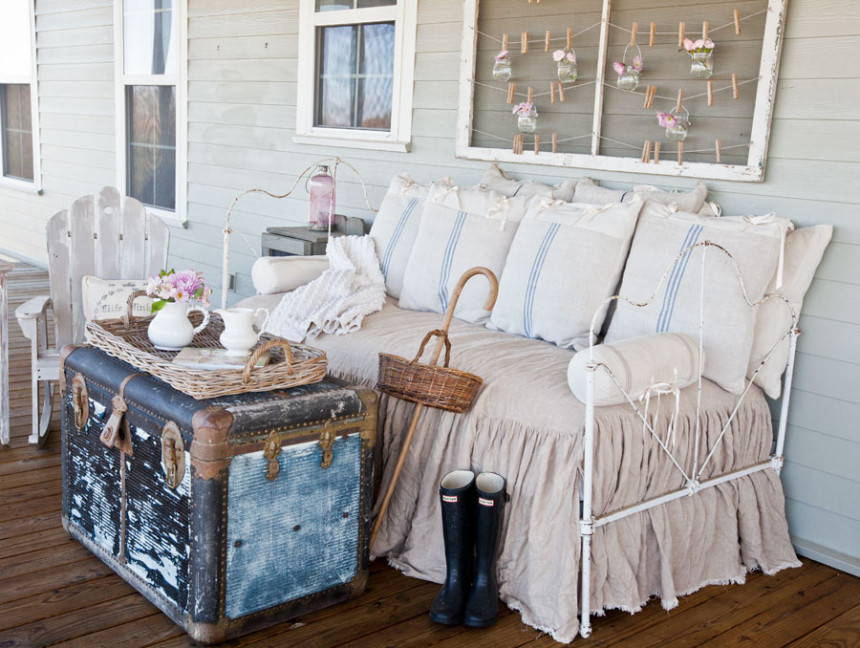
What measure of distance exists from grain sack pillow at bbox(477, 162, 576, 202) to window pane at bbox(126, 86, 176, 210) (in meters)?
3.07

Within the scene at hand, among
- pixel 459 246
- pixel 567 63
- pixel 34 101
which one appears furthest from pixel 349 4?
pixel 34 101

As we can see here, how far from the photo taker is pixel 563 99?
3.52 metres

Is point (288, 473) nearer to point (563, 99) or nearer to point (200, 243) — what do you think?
point (563, 99)

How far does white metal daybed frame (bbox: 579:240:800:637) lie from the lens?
92.4 inches

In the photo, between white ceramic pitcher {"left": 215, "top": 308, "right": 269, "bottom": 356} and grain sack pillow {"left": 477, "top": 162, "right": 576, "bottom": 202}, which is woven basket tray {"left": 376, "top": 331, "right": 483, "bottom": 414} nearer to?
→ white ceramic pitcher {"left": 215, "top": 308, "right": 269, "bottom": 356}

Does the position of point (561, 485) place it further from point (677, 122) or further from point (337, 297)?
point (677, 122)

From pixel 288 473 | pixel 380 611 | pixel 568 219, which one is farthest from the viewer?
pixel 568 219

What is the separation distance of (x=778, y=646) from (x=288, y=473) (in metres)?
1.39

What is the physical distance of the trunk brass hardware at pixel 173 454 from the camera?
221 cm

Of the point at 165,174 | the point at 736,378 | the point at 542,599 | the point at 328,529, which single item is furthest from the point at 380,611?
the point at 165,174

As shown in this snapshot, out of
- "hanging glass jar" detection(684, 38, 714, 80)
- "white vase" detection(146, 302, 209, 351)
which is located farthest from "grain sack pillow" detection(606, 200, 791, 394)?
"white vase" detection(146, 302, 209, 351)

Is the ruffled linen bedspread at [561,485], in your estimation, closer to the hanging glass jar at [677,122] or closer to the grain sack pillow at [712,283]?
the grain sack pillow at [712,283]

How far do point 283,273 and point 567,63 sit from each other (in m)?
1.40

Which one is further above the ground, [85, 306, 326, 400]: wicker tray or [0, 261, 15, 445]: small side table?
[85, 306, 326, 400]: wicker tray
